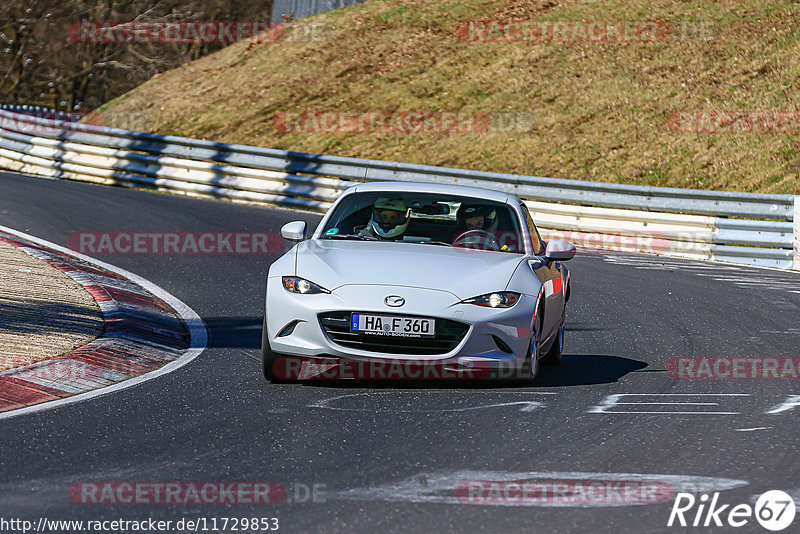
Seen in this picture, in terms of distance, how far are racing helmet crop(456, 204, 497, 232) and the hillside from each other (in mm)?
14224

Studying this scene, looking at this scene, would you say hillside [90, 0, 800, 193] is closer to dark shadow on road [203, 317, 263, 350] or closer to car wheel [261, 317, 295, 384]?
dark shadow on road [203, 317, 263, 350]

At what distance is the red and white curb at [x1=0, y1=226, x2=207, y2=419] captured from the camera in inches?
294

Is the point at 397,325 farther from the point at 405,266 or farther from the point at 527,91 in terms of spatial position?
the point at 527,91

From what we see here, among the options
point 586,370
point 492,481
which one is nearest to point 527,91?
point 586,370

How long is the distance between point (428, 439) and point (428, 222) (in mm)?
2913

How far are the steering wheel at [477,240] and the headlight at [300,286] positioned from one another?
140 centimetres

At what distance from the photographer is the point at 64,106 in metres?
47.3

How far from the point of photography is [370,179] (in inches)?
870

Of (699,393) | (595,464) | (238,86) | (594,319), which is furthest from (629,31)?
(595,464)

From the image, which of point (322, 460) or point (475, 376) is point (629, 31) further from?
point (322, 460)

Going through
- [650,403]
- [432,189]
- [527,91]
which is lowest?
[650,403]

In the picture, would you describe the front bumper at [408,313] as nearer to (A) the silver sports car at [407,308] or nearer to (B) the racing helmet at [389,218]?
(A) the silver sports car at [407,308]

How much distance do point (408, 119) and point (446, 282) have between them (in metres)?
22.4

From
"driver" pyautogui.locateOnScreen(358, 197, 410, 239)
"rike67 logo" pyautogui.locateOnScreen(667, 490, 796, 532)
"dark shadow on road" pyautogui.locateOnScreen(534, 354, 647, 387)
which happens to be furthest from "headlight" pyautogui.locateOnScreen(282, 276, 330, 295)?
"rike67 logo" pyautogui.locateOnScreen(667, 490, 796, 532)
